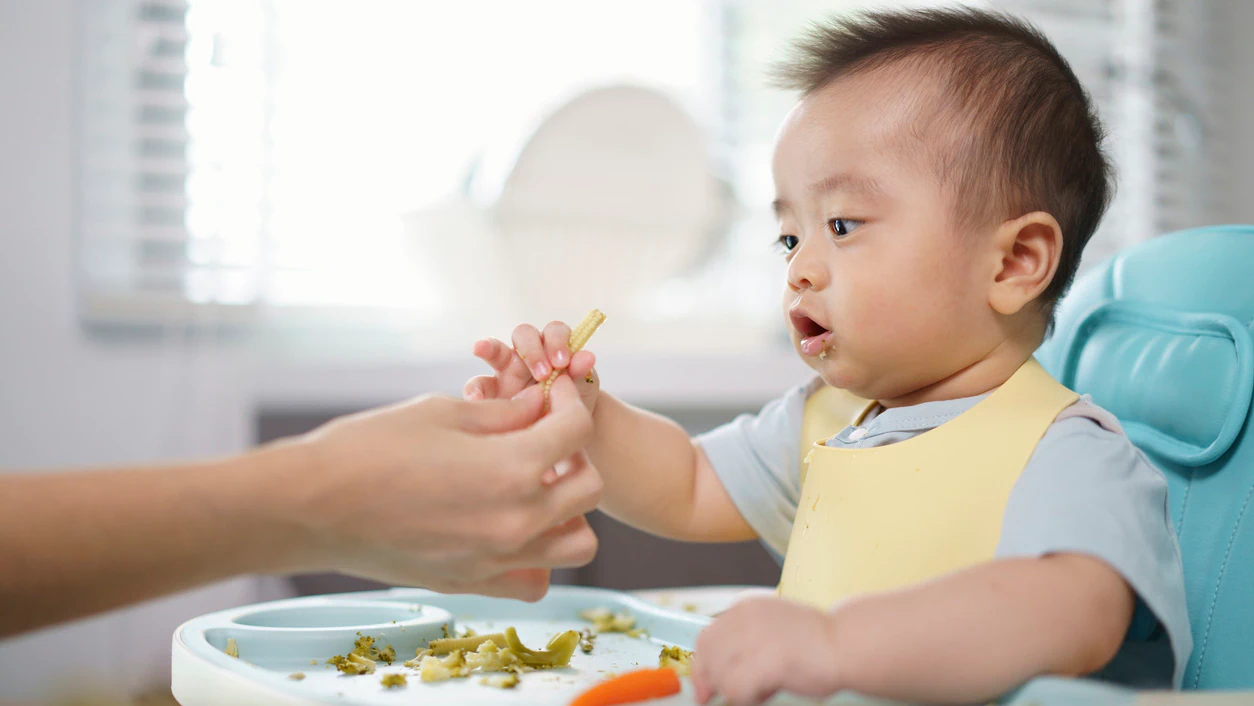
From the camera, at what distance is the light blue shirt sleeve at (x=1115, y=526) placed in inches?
21.2

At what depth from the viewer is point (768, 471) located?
0.86 meters

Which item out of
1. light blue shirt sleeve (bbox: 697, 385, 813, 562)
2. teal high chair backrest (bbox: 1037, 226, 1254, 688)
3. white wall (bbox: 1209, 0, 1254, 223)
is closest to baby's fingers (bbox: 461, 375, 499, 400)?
light blue shirt sleeve (bbox: 697, 385, 813, 562)

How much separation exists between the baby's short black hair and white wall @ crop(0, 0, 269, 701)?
1162 millimetres

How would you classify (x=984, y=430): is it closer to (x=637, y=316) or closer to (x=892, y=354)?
(x=892, y=354)

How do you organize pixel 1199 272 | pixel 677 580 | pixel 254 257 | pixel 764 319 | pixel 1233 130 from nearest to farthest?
pixel 1199 272 < pixel 677 580 < pixel 254 257 < pixel 764 319 < pixel 1233 130

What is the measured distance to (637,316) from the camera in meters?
1.92

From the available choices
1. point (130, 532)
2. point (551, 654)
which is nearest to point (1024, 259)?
point (551, 654)

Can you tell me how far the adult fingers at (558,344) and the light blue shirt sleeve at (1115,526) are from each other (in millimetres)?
304

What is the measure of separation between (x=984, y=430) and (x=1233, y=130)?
8.24 feet

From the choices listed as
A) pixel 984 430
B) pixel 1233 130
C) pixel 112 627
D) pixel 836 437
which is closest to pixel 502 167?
pixel 112 627

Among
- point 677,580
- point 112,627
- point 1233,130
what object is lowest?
point 112,627

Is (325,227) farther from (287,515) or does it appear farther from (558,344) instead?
(287,515)

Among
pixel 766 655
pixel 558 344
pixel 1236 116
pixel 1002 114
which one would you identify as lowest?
pixel 766 655

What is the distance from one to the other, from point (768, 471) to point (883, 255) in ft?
0.75
